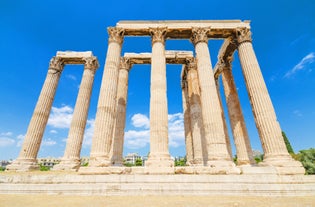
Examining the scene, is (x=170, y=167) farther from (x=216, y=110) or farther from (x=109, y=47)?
(x=109, y=47)

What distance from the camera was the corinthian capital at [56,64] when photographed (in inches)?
859

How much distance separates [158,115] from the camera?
13.9m

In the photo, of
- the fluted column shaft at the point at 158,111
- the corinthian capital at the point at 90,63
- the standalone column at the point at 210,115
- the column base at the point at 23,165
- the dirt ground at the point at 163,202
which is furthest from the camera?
the corinthian capital at the point at 90,63

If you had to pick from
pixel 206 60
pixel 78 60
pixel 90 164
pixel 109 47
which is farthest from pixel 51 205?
pixel 78 60

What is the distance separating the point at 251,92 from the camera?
14.9 m

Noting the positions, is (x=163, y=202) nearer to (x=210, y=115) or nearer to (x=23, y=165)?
(x=210, y=115)

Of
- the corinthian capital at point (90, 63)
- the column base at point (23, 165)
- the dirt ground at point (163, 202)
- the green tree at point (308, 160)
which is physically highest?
the corinthian capital at point (90, 63)

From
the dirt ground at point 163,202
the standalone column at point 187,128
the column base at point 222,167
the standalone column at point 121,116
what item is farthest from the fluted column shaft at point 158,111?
the standalone column at point 187,128

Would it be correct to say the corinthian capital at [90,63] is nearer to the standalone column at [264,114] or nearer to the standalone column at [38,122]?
the standalone column at [38,122]

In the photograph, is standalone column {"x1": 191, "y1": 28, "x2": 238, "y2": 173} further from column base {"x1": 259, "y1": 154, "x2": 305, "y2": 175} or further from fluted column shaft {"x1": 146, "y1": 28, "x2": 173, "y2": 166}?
fluted column shaft {"x1": 146, "y1": 28, "x2": 173, "y2": 166}

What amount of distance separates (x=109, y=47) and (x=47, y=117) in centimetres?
1138

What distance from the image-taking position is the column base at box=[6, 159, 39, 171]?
1641cm

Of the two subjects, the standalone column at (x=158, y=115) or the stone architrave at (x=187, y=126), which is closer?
the standalone column at (x=158, y=115)

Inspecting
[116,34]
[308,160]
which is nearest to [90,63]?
[116,34]
